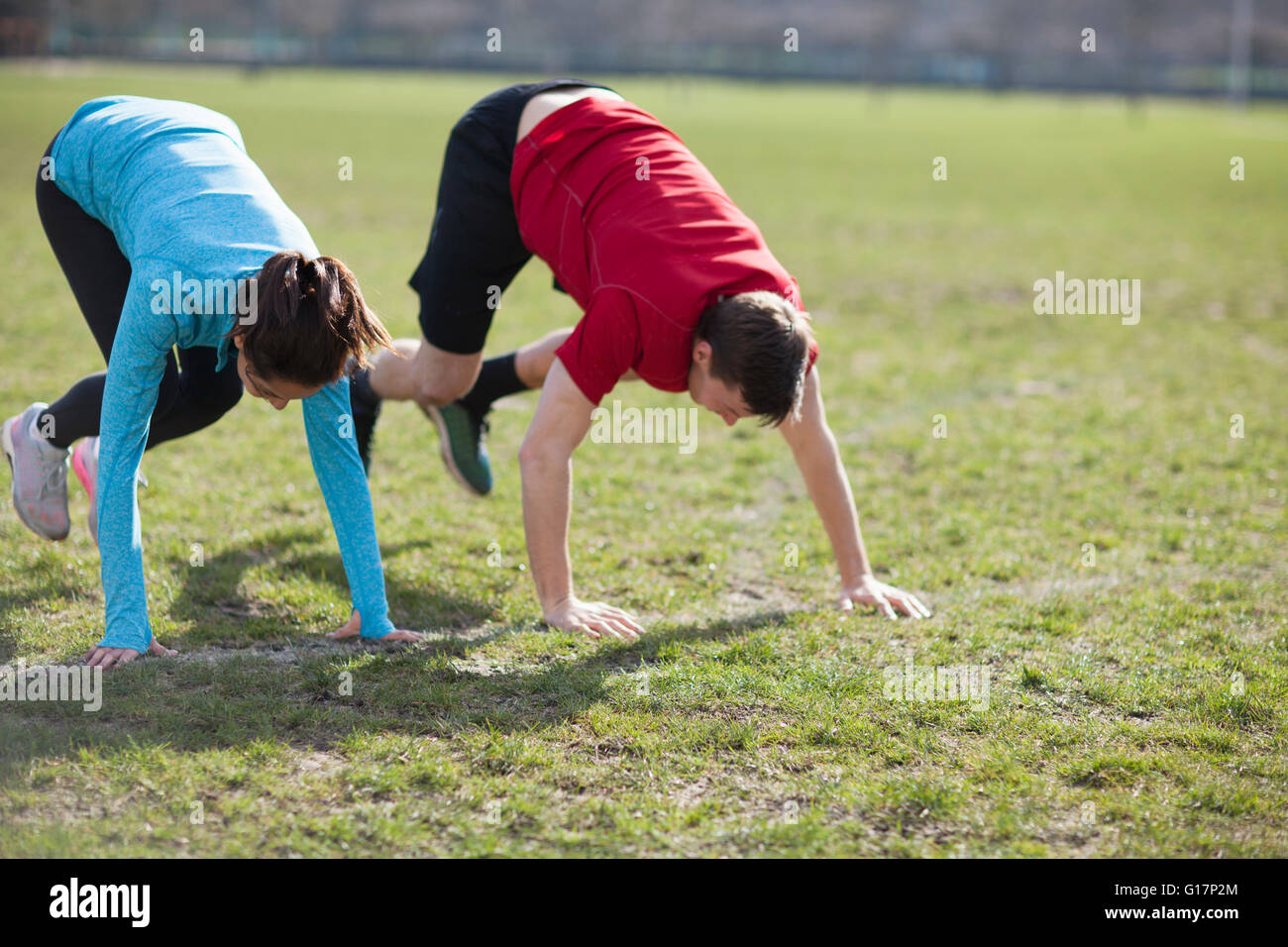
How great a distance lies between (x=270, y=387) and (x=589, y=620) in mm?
1366

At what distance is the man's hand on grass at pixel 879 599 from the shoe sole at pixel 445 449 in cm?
177

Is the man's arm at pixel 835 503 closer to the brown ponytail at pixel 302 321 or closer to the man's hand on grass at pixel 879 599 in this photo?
the man's hand on grass at pixel 879 599

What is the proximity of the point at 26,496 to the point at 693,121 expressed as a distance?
30.2 metres

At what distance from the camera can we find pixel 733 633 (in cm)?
410

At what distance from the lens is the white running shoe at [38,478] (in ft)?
13.4

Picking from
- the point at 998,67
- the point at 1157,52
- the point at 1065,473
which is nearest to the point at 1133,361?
the point at 1065,473

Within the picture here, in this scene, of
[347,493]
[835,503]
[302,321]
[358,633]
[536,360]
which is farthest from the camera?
[536,360]

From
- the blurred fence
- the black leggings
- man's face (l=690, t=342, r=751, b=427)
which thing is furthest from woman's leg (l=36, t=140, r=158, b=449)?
the blurred fence

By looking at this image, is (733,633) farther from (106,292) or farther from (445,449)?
(106,292)

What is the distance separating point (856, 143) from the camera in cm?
2741

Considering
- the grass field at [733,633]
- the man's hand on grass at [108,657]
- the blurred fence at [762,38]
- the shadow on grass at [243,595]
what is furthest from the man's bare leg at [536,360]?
the blurred fence at [762,38]

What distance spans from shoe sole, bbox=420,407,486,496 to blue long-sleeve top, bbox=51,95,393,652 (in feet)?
4.10

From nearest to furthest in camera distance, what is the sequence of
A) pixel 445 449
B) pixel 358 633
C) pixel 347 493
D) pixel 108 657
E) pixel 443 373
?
pixel 108 657
pixel 347 493
pixel 358 633
pixel 443 373
pixel 445 449

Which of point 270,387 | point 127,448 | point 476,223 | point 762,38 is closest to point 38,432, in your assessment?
point 127,448
